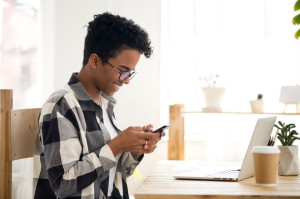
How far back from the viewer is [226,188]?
1509 mm

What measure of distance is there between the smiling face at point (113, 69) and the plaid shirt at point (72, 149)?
8 centimetres

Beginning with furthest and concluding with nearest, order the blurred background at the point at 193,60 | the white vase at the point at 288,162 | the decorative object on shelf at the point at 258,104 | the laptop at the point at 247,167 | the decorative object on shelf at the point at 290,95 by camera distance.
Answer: the blurred background at the point at 193,60 → the decorative object on shelf at the point at 258,104 → the decorative object on shelf at the point at 290,95 → the white vase at the point at 288,162 → the laptop at the point at 247,167

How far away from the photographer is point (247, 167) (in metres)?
1.73

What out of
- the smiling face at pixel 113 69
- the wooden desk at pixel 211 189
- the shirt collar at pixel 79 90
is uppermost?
the smiling face at pixel 113 69

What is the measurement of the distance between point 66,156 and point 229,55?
2.64 meters

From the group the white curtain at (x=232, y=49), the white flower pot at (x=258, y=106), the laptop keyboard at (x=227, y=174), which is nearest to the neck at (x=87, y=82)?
the laptop keyboard at (x=227, y=174)

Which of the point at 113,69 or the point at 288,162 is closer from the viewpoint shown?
the point at 113,69

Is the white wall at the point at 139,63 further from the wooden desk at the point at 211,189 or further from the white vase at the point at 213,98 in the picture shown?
the wooden desk at the point at 211,189

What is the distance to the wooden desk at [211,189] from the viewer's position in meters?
1.39

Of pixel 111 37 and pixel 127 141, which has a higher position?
pixel 111 37

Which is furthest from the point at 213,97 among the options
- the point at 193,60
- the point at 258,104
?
the point at 193,60

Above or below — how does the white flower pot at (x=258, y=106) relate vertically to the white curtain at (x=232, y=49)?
below

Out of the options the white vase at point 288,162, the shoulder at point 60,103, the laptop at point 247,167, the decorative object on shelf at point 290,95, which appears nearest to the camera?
the shoulder at point 60,103

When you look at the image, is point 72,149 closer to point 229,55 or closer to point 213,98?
point 213,98
